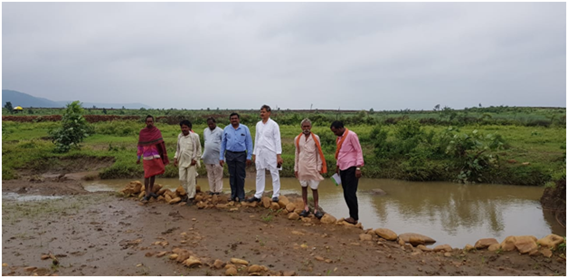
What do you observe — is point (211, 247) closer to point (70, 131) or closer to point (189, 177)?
point (189, 177)

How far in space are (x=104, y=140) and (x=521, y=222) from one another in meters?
17.8

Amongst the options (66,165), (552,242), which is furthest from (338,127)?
(66,165)

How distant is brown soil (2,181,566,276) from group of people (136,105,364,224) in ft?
1.67

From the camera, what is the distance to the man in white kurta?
7508 millimetres

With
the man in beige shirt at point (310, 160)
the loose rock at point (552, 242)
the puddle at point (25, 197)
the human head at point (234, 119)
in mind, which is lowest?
the puddle at point (25, 197)

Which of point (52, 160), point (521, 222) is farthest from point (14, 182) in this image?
point (521, 222)

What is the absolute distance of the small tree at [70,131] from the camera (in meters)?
15.3

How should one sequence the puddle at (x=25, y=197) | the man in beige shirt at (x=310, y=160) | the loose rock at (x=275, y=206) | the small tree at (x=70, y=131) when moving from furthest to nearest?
the small tree at (x=70, y=131) → the puddle at (x=25, y=197) → the loose rock at (x=275, y=206) → the man in beige shirt at (x=310, y=160)

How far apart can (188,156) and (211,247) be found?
2746 mm

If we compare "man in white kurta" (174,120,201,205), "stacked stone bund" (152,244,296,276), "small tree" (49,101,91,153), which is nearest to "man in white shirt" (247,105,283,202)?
"man in white kurta" (174,120,201,205)

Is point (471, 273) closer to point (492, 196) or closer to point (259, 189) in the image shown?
point (259, 189)

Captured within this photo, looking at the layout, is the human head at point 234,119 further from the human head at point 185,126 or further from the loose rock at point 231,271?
the loose rock at point 231,271

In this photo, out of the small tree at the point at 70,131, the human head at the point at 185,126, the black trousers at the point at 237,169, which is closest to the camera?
the black trousers at the point at 237,169

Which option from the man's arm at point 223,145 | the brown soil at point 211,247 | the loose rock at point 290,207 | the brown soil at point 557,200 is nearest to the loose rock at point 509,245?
the brown soil at point 211,247
